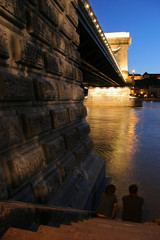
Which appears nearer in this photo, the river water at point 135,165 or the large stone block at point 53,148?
the large stone block at point 53,148

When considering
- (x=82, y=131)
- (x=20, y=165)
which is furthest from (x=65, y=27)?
(x=20, y=165)

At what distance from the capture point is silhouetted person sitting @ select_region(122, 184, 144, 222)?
9.76ft

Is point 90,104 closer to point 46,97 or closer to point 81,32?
point 81,32

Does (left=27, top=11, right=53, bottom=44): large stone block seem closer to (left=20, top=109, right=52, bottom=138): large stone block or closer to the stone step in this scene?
(left=20, top=109, right=52, bottom=138): large stone block

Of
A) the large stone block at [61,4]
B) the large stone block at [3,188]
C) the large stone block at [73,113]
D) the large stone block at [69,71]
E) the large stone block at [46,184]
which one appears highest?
the large stone block at [61,4]

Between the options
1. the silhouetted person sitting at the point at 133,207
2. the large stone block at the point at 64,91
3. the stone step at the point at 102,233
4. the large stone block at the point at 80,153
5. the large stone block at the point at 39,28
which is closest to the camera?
the stone step at the point at 102,233

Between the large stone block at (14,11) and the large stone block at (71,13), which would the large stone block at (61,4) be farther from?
the large stone block at (14,11)

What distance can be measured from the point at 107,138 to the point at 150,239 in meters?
8.46

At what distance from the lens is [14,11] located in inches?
81.4

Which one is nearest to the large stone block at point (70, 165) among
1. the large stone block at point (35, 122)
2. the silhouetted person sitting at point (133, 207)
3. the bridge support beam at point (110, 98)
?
the large stone block at point (35, 122)

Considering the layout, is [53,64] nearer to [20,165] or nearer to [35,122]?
[35,122]

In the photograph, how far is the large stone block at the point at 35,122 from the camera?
2244 millimetres

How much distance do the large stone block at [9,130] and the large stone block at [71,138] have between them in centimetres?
132

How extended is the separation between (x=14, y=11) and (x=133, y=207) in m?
3.37
